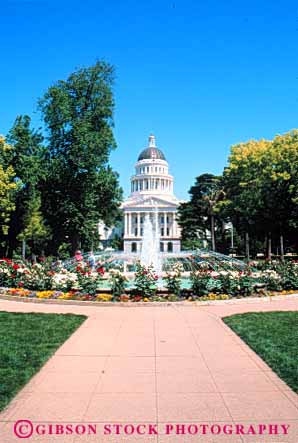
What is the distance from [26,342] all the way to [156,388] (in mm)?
3419

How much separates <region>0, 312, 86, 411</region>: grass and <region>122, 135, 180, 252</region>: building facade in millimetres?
81930

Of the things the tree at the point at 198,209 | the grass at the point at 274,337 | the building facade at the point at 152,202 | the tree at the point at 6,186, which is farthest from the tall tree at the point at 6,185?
the building facade at the point at 152,202

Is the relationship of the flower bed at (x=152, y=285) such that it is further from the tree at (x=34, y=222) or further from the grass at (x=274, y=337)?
the tree at (x=34, y=222)

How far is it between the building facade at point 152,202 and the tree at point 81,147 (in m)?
56.2

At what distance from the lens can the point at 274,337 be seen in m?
8.40

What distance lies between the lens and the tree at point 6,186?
34.9m

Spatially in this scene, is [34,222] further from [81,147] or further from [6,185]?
[81,147]

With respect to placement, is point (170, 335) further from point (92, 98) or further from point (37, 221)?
point (37, 221)

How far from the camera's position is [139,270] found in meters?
13.9

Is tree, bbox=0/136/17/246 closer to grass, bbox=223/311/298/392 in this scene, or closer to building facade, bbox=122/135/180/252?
grass, bbox=223/311/298/392

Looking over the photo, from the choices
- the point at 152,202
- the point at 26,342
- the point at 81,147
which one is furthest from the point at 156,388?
the point at 152,202

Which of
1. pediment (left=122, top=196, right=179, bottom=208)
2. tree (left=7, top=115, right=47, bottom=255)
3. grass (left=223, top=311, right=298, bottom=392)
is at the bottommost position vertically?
grass (left=223, top=311, right=298, bottom=392)

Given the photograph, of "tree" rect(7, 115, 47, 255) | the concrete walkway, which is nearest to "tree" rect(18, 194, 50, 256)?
"tree" rect(7, 115, 47, 255)

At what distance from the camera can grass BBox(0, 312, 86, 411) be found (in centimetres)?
585
